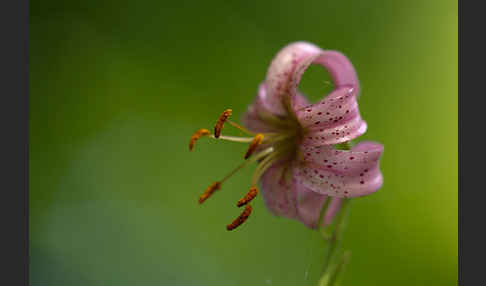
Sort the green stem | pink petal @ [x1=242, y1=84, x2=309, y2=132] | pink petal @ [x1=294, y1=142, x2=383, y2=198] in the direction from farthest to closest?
pink petal @ [x1=242, y1=84, x2=309, y2=132], the green stem, pink petal @ [x1=294, y1=142, x2=383, y2=198]

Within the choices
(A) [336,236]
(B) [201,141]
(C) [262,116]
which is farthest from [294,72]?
(B) [201,141]

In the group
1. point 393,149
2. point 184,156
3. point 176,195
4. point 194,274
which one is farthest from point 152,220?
point 393,149

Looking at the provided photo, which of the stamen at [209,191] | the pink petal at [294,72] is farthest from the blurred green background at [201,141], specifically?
the pink petal at [294,72]

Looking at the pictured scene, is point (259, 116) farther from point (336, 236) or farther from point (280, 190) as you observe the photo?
point (336, 236)

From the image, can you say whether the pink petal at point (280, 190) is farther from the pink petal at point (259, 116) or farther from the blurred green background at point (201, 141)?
the blurred green background at point (201, 141)

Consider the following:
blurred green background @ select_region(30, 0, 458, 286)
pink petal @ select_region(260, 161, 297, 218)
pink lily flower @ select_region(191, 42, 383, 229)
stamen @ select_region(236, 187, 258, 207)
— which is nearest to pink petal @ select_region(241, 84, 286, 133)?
pink lily flower @ select_region(191, 42, 383, 229)

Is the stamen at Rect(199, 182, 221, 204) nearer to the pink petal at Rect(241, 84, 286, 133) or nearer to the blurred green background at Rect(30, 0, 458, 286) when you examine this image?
the pink petal at Rect(241, 84, 286, 133)
